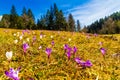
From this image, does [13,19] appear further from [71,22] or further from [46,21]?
[71,22]

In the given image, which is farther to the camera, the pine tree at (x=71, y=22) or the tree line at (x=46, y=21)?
the pine tree at (x=71, y=22)

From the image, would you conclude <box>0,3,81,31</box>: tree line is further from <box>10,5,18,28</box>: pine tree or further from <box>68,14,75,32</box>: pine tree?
<box>68,14,75,32</box>: pine tree

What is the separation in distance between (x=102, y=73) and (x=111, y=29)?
131m

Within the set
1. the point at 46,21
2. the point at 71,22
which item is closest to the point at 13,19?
the point at 46,21

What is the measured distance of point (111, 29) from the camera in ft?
448

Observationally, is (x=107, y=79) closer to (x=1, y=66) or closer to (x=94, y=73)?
(x=94, y=73)

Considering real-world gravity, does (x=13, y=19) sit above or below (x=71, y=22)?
above

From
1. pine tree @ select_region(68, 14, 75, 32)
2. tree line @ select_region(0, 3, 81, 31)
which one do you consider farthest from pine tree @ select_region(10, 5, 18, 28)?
pine tree @ select_region(68, 14, 75, 32)

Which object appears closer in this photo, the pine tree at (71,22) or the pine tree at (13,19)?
the pine tree at (13,19)

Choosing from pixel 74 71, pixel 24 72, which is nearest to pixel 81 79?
pixel 74 71

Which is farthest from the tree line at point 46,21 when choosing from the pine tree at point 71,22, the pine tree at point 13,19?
the pine tree at point 71,22

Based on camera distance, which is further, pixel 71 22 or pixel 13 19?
pixel 71 22

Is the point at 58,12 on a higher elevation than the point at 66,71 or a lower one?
higher

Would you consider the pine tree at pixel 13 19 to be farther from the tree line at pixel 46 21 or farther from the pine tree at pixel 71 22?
the pine tree at pixel 71 22
